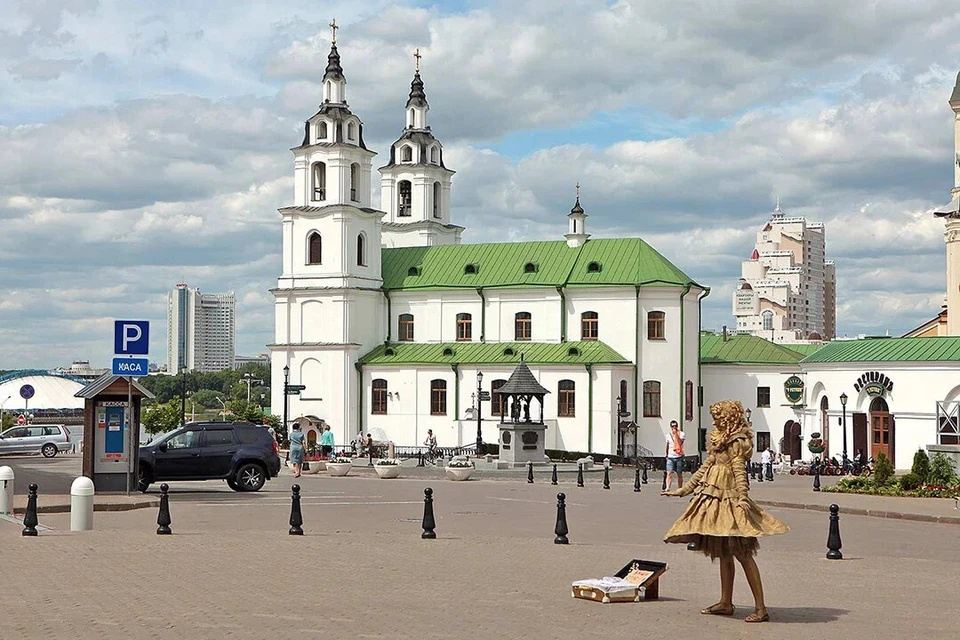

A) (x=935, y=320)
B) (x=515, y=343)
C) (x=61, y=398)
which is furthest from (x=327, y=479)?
(x=61, y=398)

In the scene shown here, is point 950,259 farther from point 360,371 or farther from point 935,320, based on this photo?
point 360,371

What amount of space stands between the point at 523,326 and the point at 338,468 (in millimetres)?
29643

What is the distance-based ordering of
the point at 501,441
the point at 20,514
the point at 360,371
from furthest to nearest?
the point at 360,371 → the point at 501,441 → the point at 20,514

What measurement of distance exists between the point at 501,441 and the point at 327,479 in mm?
14373

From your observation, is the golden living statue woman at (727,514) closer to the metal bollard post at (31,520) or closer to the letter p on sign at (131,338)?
the metal bollard post at (31,520)

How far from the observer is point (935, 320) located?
6569 centimetres

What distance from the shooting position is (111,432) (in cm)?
2678

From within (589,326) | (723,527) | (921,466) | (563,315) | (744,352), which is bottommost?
(921,466)

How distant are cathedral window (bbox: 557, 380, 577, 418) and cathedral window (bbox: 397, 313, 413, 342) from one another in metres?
11.3

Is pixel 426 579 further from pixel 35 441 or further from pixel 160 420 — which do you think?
pixel 160 420

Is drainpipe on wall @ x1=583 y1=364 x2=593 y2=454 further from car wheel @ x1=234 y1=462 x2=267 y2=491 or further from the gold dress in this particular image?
the gold dress

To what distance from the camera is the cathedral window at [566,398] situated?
6488cm

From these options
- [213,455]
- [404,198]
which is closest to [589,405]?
[404,198]

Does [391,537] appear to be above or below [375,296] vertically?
below
